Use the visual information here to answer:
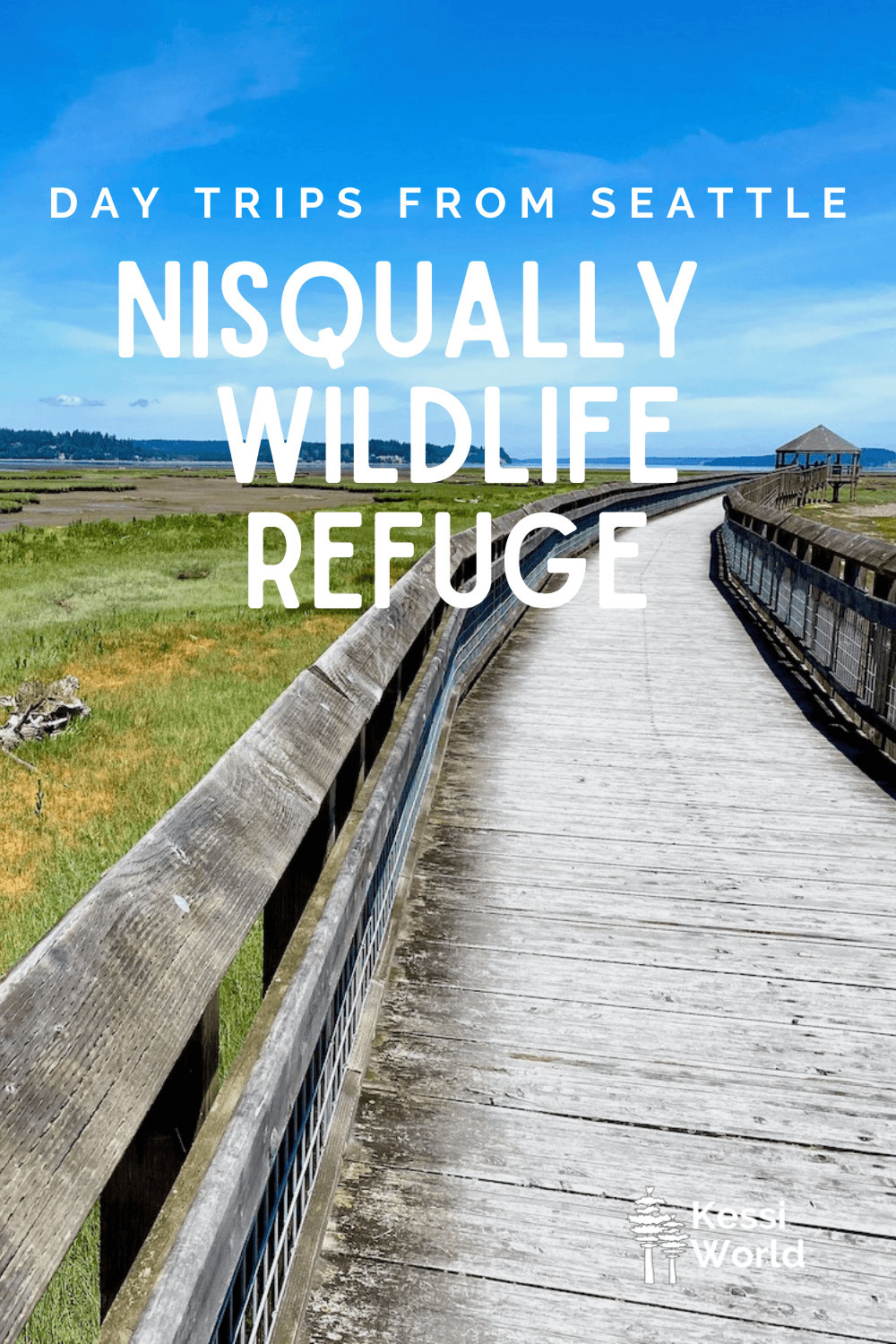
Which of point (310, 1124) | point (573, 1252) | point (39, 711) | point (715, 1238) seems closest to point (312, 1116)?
point (310, 1124)

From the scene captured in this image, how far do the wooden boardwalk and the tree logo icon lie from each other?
0.03 metres

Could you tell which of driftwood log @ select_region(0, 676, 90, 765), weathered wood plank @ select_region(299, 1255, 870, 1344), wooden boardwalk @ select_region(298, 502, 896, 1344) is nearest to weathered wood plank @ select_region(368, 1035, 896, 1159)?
wooden boardwalk @ select_region(298, 502, 896, 1344)

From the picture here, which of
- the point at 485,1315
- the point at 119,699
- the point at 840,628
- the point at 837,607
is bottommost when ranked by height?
the point at 485,1315

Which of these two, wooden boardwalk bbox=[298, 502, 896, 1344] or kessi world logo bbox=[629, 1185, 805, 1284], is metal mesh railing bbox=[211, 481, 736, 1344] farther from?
kessi world logo bbox=[629, 1185, 805, 1284]

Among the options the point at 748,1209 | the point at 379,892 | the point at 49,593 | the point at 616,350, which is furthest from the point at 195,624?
the point at 748,1209

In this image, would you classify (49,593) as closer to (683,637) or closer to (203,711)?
(203,711)

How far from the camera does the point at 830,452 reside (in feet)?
234

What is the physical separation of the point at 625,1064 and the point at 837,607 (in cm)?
614

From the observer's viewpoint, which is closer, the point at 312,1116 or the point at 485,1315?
the point at 485,1315

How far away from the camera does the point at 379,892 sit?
3.82m

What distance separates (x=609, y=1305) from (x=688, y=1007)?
145 cm

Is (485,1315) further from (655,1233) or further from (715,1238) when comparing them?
(715,1238)

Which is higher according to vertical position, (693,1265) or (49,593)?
(49,593)

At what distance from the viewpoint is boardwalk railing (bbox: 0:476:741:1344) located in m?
1.02
